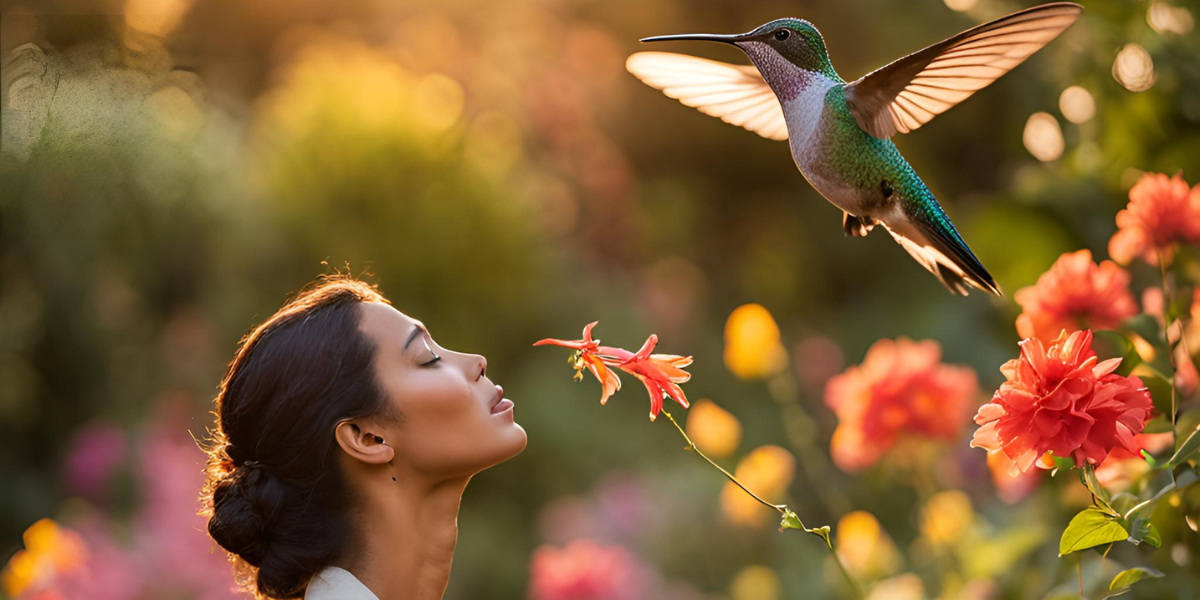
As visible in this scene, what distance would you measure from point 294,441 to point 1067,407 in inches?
22.0

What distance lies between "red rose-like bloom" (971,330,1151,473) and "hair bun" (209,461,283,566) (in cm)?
55

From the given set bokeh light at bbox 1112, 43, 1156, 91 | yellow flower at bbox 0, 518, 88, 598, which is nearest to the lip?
bokeh light at bbox 1112, 43, 1156, 91

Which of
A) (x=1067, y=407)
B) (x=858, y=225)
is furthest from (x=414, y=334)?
(x=1067, y=407)

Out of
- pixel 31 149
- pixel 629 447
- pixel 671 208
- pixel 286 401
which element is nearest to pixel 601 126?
pixel 671 208

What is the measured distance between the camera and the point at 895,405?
3.67 feet

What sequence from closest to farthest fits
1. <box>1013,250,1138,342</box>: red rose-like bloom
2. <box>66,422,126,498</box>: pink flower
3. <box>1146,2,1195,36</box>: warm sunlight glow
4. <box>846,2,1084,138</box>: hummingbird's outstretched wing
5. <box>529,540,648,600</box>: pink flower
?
<box>846,2,1084,138</box>: hummingbird's outstretched wing
<box>1013,250,1138,342</box>: red rose-like bloom
<box>1146,2,1195,36</box>: warm sunlight glow
<box>529,540,648,600</box>: pink flower
<box>66,422,126,498</box>: pink flower

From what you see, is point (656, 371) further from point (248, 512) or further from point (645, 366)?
point (248, 512)

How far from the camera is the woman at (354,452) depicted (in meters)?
0.74

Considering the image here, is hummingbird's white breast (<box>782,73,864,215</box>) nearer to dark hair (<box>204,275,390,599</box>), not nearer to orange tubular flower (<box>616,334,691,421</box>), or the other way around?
orange tubular flower (<box>616,334,691,421</box>)

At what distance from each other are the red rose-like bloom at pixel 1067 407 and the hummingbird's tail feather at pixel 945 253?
1.9 inches

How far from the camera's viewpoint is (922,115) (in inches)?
22.2

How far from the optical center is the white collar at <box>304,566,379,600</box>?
74 cm

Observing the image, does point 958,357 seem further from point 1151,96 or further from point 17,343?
point 17,343

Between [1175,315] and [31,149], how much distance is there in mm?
1120
